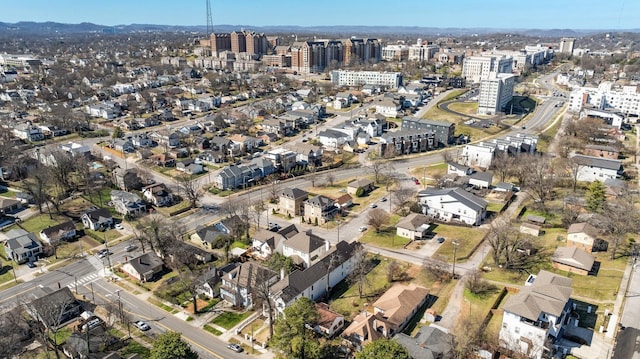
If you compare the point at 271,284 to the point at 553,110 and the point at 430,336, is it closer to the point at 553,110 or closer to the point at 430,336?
the point at 430,336

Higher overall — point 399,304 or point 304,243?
point 304,243

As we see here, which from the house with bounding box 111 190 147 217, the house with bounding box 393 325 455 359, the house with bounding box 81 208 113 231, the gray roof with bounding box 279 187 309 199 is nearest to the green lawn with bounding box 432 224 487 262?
the house with bounding box 393 325 455 359

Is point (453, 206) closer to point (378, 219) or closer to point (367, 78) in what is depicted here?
point (378, 219)

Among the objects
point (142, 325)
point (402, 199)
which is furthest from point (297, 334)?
point (402, 199)

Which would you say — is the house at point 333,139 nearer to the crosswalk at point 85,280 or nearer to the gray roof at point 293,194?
the gray roof at point 293,194

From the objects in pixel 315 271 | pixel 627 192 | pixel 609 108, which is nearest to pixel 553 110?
pixel 609 108

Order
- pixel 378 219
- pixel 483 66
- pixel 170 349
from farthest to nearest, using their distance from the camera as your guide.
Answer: pixel 483 66 < pixel 378 219 < pixel 170 349
